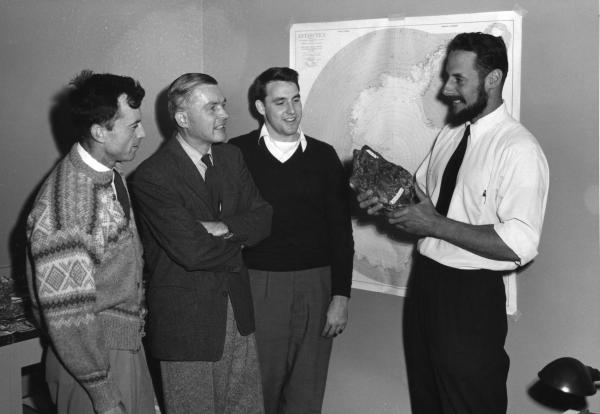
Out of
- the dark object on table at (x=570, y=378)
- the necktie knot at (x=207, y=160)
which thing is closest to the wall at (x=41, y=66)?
the necktie knot at (x=207, y=160)

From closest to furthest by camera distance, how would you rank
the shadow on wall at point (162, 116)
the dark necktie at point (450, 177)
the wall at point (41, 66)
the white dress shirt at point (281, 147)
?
the dark necktie at point (450, 177), the wall at point (41, 66), the white dress shirt at point (281, 147), the shadow on wall at point (162, 116)

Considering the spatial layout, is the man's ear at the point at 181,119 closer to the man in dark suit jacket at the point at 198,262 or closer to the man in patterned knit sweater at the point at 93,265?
the man in dark suit jacket at the point at 198,262

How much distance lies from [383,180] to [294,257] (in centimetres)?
61

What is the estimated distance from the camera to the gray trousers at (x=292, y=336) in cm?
262

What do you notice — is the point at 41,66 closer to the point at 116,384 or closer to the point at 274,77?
the point at 274,77

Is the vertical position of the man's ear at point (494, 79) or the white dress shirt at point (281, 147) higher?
the man's ear at point (494, 79)

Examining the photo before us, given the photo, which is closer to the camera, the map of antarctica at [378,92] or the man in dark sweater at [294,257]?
the man in dark sweater at [294,257]

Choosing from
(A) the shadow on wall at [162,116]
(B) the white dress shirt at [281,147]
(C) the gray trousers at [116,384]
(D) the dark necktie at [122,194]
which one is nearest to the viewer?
(C) the gray trousers at [116,384]

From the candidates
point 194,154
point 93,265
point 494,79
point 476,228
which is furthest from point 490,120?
point 93,265

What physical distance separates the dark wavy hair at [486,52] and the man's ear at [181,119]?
3.43ft

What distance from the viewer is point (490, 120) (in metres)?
2.26

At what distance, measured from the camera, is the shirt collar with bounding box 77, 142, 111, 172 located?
1.87m

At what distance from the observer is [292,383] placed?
106 inches

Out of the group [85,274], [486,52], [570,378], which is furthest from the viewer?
[486,52]
